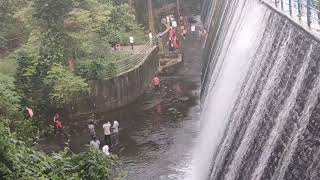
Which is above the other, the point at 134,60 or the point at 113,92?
the point at 134,60

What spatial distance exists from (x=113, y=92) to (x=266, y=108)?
15.1m

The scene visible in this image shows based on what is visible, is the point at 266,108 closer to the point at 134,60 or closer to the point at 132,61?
the point at 132,61

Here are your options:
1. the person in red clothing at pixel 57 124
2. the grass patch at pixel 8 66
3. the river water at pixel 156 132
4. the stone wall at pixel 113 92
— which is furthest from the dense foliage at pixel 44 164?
the grass patch at pixel 8 66

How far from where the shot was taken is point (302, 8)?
12.0 meters

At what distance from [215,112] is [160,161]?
244 centimetres

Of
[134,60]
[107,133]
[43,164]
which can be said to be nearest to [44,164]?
[43,164]

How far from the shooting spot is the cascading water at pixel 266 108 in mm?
7094

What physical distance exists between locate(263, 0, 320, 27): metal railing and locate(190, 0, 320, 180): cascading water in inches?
11.4

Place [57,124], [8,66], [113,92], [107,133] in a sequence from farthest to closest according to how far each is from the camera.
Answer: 1. [113,92]
2. [8,66]
3. [57,124]
4. [107,133]

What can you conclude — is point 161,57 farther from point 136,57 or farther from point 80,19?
point 80,19

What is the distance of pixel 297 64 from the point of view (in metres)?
8.59

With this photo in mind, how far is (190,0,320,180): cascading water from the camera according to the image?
7.09m

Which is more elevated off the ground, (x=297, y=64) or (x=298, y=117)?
(x=297, y=64)

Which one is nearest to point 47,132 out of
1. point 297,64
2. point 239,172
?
point 239,172
